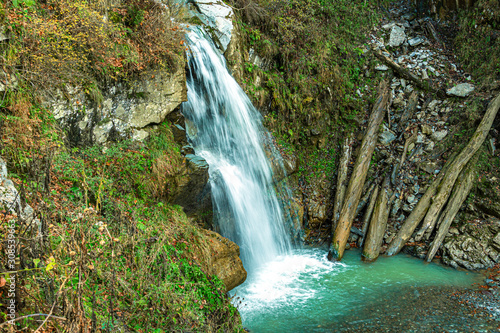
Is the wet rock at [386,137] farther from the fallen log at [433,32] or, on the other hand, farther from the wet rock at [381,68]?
the fallen log at [433,32]

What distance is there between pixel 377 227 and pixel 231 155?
407 cm

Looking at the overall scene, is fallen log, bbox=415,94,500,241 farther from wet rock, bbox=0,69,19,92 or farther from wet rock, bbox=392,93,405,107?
wet rock, bbox=0,69,19,92

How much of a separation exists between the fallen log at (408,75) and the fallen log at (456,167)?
1.51 m

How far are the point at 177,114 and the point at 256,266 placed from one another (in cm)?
378

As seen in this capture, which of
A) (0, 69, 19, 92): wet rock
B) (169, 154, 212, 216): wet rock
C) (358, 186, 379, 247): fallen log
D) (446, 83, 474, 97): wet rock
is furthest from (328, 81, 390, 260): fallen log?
(0, 69, 19, 92): wet rock

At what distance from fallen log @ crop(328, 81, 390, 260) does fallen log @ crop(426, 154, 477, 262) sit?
6.26 ft

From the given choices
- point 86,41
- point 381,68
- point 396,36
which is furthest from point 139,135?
point 396,36

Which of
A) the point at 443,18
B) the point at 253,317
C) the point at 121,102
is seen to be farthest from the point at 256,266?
the point at 443,18

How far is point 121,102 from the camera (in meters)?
5.31

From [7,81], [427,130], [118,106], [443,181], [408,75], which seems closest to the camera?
[7,81]

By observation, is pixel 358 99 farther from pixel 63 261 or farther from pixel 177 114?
pixel 63 261

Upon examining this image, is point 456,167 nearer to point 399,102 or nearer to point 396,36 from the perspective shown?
point 399,102

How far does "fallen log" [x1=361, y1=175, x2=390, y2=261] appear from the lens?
23.2 ft

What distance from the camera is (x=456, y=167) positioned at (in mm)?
7645
